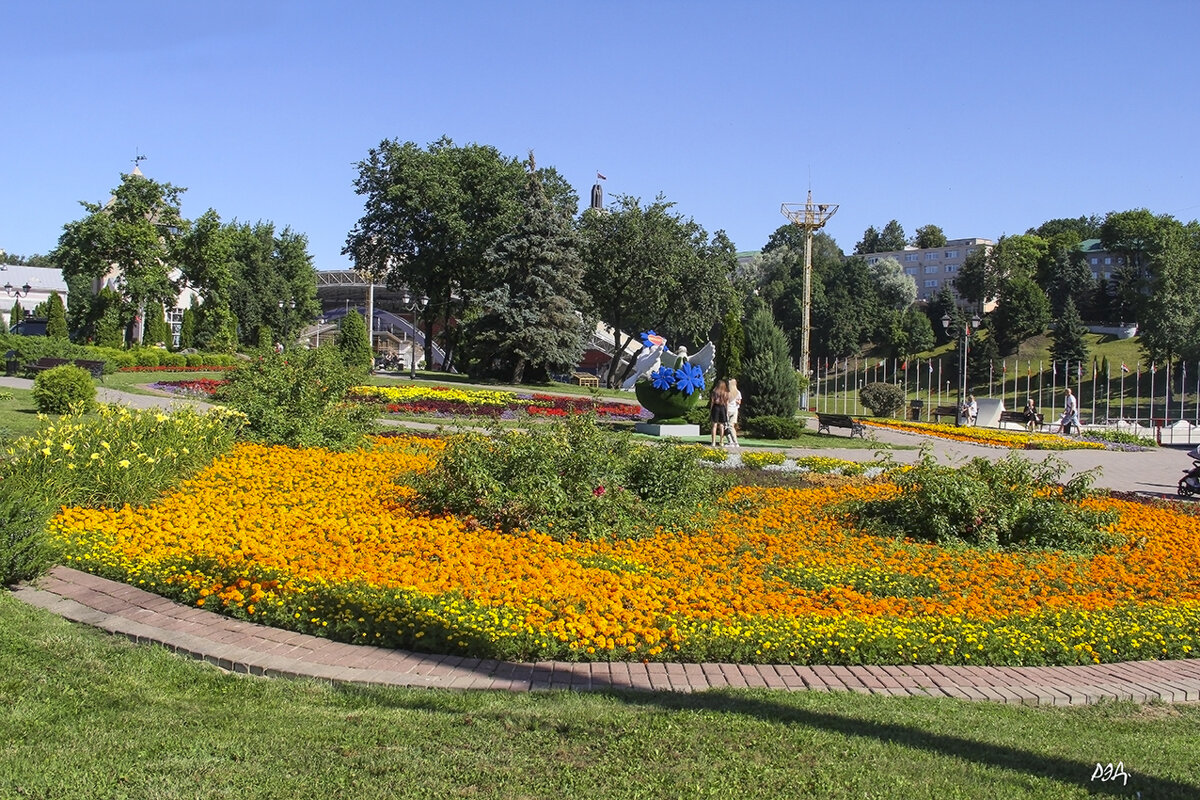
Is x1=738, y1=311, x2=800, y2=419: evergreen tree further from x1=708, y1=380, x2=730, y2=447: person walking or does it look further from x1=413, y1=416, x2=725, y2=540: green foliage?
x1=413, y1=416, x2=725, y2=540: green foliage

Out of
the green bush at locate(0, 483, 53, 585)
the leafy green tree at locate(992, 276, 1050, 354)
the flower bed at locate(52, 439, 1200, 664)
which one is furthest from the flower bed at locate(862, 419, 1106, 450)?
the leafy green tree at locate(992, 276, 1050, 354)

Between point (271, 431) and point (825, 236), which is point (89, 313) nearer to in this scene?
point (271, 431)

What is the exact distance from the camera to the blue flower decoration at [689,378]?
20.6 metres

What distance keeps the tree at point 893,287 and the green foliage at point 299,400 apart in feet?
265

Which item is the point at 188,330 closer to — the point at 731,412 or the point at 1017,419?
the point at 1017,419

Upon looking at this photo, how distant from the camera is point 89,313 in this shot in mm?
43062

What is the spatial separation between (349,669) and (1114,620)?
4.79m

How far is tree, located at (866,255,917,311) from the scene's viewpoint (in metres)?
90.4

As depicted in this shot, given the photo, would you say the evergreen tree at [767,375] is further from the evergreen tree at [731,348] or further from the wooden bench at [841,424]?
the wooden bench at [841,424]

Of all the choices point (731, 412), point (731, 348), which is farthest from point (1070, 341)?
point (731, 412)

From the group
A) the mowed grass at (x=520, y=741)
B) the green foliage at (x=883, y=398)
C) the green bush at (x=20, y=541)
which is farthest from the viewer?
the green foliage at (x=883, y=398)

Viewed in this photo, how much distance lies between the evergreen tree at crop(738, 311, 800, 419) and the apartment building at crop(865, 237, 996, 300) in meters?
99.8

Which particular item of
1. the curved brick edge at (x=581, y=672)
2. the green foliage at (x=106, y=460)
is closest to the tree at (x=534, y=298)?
the green foliage at (x=106, y=460)

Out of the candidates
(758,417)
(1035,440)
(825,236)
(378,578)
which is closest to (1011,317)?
(825,236)
